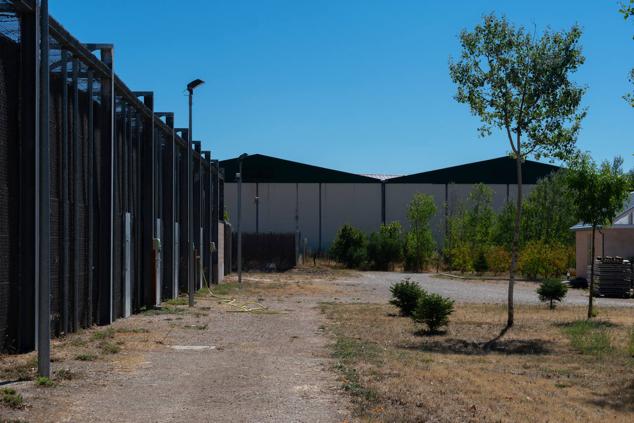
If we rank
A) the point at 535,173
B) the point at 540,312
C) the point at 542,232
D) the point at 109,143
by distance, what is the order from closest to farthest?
the point at 109,143 → the point at 540,312 → the point at 542,232 → the point at 535,173

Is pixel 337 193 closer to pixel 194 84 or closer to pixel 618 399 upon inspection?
pixel 194 84

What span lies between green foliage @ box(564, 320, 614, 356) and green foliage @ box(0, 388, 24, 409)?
10377 millimetres

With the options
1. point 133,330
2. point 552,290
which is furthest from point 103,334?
point 552,290

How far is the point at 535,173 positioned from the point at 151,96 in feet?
167

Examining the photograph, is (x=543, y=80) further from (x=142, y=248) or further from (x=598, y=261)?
(x=598, y=261)

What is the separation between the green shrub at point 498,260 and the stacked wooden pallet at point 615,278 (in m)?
19.7

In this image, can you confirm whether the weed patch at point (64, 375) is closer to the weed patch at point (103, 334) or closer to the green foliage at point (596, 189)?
the weed patch at point (103, 334)

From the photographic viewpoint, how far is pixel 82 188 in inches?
658

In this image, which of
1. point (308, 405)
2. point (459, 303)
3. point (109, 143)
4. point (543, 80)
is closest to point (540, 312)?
point (459, 303)

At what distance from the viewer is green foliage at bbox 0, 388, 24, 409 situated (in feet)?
27.0

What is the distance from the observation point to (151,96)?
23.3 meters

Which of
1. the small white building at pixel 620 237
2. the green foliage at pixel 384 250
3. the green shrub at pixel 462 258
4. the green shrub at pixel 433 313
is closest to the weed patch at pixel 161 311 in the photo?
the green shrub at pixel 433 313

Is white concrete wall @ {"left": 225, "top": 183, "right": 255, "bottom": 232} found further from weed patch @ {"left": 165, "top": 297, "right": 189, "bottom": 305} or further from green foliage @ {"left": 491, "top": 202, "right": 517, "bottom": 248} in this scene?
weed patch @ {"left": 165, "top": 297, "right": 189, "bottom": 305}

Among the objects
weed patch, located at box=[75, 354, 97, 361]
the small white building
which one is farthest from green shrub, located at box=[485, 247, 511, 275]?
weed patch, located at box=[75, 354, 97, 361]
